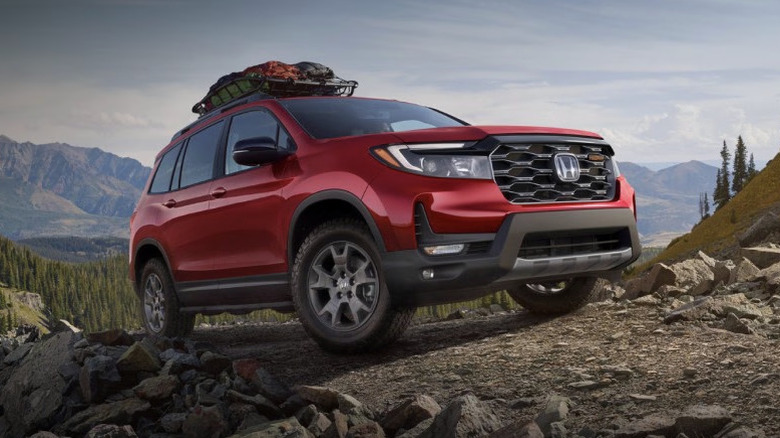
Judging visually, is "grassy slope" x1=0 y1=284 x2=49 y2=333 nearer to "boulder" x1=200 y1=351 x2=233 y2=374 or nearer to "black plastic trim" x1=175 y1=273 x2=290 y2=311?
"black plastic trim" x1=175 y1=273 x2=290 y2=311

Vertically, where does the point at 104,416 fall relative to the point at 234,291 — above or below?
below

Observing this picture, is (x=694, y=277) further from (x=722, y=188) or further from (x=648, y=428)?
(x=722, y=188)

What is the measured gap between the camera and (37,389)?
694cm

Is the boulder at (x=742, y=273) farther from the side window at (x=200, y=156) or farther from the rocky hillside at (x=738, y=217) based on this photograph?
the rocky hillside at (x=738, y=217)

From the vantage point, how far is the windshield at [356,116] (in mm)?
6148

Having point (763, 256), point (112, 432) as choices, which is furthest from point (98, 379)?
point (763, 256)

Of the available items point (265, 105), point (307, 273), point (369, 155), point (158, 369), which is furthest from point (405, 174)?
point (158, 369)

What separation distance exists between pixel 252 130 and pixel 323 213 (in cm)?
145

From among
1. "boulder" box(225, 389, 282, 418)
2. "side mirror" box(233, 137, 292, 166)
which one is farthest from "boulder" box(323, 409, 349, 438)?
"side mirror" box(233, 137, 292, 166)

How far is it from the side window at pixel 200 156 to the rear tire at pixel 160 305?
1128 millimetres

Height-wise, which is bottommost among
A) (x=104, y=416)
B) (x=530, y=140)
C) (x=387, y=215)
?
(x=104, y=416)

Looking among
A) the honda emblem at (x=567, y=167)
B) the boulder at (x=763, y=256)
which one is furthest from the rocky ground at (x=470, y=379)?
the boulder at (x=763, y=256)

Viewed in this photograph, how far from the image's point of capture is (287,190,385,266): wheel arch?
525 cm

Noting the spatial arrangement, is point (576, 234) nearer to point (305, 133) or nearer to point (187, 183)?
point (305, 133)
